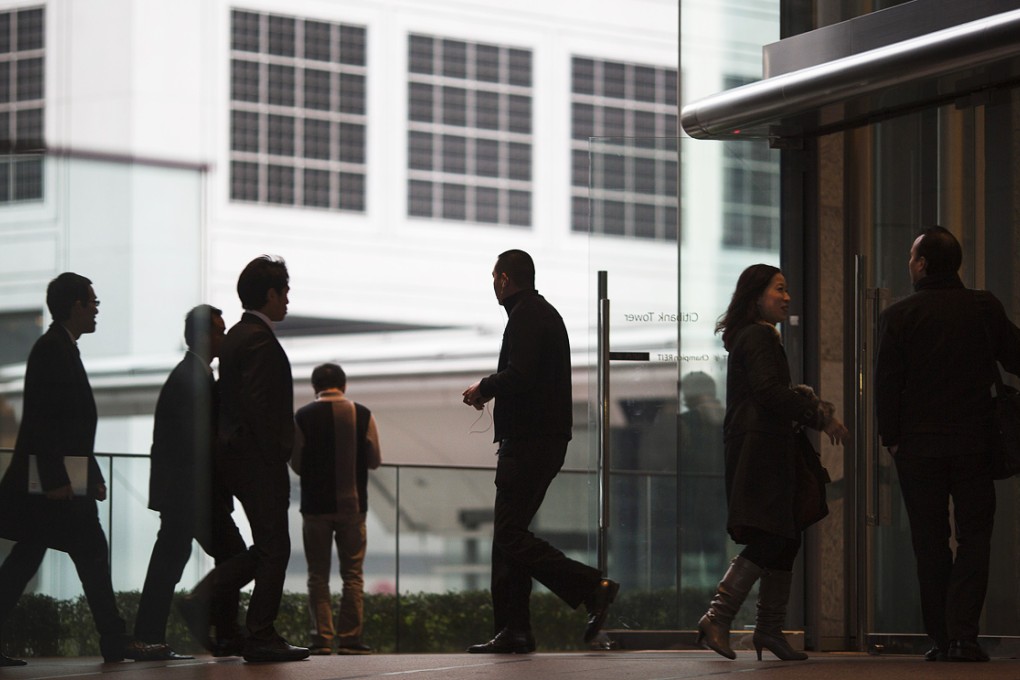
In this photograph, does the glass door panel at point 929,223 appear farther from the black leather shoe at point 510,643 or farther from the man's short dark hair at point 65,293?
the man's short dark hair at point 65,293

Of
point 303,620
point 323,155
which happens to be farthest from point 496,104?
point 303,620

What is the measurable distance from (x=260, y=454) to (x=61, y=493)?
28.8 inches

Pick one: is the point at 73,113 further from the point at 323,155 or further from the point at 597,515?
the point at 323,155

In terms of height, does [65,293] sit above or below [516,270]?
below

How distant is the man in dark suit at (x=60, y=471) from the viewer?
16.7 ft

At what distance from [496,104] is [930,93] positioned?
3722 cm

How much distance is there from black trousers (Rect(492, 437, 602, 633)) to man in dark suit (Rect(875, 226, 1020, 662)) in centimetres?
125

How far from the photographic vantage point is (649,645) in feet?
23.9

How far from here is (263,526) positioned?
5.61 meters

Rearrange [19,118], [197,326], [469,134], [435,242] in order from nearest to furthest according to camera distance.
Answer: [19,118] → [197,326] → [435,242] → [469,134]

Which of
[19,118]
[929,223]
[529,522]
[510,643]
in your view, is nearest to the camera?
[19,118]

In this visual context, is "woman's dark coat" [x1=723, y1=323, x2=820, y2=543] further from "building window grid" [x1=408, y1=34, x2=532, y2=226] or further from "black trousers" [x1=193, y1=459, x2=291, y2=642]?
"building window grid" [x1=408, y1=34, x2=532, y2=226]

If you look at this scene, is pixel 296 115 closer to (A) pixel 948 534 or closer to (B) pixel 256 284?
(B) pixel 256 284

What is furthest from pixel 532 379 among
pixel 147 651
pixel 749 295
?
pixel 147 651
